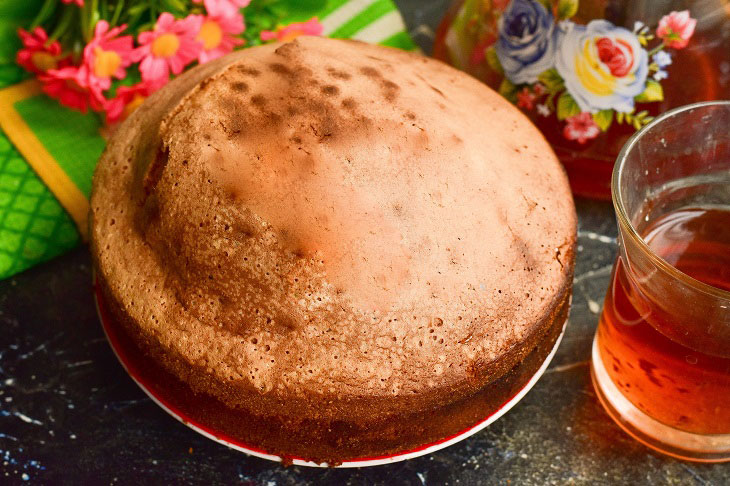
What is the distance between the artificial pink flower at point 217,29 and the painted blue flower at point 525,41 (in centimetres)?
36

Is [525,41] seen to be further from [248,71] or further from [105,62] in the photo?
[105,62]

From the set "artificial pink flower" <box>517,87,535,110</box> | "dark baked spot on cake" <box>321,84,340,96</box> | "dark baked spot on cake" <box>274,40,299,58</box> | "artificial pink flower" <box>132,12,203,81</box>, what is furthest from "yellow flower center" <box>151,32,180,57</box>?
"artificial pink flower" <box>517,87,535,110</box>

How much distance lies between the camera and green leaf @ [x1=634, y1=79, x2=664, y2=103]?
0.97m

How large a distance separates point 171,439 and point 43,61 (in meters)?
0.55

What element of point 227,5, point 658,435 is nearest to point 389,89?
point 227,5

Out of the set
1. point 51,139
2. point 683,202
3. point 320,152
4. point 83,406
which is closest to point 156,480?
point 83,406

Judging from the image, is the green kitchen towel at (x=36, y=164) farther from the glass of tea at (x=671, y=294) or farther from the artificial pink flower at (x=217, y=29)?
the glass of tea at (x=671, y=294)

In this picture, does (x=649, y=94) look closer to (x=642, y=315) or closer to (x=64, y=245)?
(x=642, y=315)

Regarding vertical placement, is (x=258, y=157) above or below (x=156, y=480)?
above

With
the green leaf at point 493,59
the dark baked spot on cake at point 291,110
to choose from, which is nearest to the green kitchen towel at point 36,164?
Answer: the dark baked spot on cake at point 291,110

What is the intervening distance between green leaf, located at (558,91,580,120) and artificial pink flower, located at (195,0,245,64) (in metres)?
0.44

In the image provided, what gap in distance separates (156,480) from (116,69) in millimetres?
531

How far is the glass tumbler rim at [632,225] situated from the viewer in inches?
26.3

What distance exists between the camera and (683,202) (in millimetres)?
864
